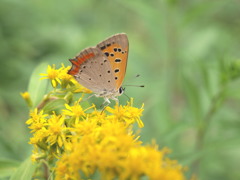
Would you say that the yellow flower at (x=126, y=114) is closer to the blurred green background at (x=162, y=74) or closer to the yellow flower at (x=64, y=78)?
the yellow flower at (x=64, y=78)

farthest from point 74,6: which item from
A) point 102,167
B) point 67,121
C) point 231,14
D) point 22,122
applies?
point 102,167

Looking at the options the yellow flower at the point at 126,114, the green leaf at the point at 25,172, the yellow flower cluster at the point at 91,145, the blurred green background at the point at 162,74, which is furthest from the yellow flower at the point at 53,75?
the blurred green background at the point at 162,74

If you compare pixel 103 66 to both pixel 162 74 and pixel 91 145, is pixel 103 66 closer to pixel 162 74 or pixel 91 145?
pixel 91 145

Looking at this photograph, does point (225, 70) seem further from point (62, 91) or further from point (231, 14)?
point (231, 14)

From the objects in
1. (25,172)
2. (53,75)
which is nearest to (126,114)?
(53,75)

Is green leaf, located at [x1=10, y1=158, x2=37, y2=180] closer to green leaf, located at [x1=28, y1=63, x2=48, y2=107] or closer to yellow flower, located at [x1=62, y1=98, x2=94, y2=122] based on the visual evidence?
yellow flower, located at [x1=62, y1=98, x2=94, y2=122]

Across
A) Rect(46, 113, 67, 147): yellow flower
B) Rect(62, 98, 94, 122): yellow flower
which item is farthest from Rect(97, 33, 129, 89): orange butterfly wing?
Rect(46, 113, 67, 147): yellow flower
